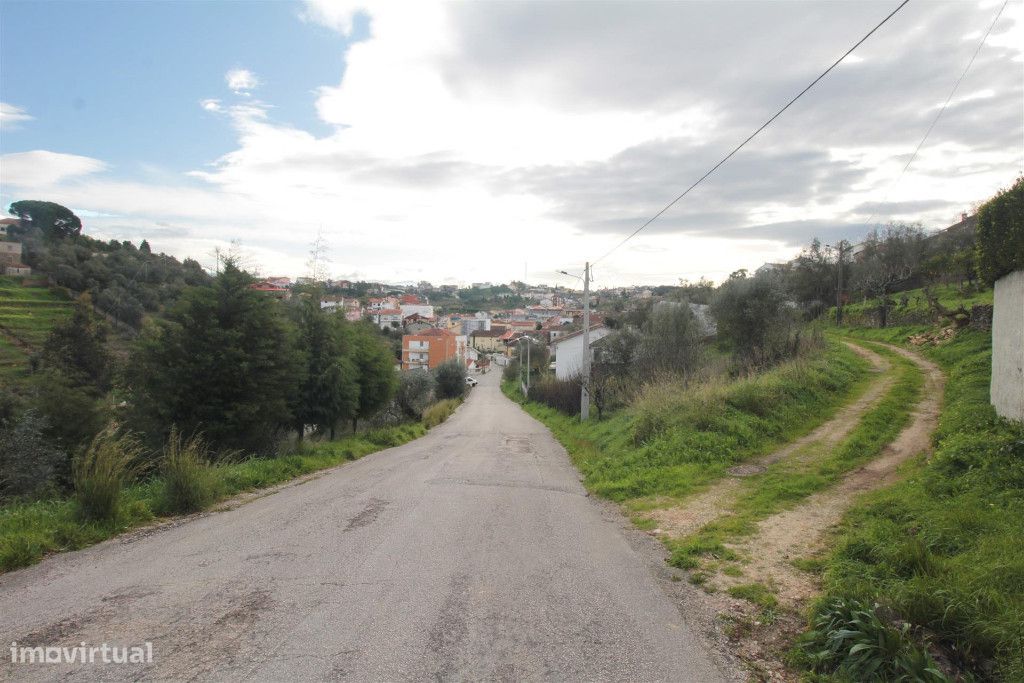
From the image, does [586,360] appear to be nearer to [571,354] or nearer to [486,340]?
[571,354]

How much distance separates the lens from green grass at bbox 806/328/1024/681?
12.1 feet

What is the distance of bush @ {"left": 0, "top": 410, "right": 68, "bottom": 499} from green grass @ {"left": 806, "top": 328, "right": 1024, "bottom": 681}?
47.3ft

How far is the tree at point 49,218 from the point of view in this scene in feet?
236

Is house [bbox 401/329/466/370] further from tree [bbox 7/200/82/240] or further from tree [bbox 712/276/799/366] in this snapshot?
tree [bbox 712/276/799/366]

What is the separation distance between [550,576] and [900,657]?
112 inches

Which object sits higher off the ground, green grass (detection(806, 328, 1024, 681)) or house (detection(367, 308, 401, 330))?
house (detection(367, 308, 401, 330))

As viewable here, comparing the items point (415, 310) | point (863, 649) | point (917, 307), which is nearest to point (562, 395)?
point (917, 307)

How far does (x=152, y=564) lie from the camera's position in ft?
19.0

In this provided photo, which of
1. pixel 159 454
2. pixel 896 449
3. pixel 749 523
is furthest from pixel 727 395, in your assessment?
pixel 159 454

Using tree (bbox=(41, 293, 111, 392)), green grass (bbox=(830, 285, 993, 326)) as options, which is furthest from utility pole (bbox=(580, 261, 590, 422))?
tree (bbox=(41, 293, 111, 392))

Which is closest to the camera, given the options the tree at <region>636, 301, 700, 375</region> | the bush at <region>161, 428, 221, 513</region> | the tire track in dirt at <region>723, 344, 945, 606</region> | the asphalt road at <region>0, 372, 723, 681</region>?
the asphalt road at <region>0, 372, 723, 681</region>

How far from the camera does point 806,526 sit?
694cm

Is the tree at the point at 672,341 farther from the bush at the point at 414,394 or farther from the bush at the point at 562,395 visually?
the bush at the point at 414,394

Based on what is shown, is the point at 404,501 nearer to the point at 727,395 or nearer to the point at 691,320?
the point at 727,395
